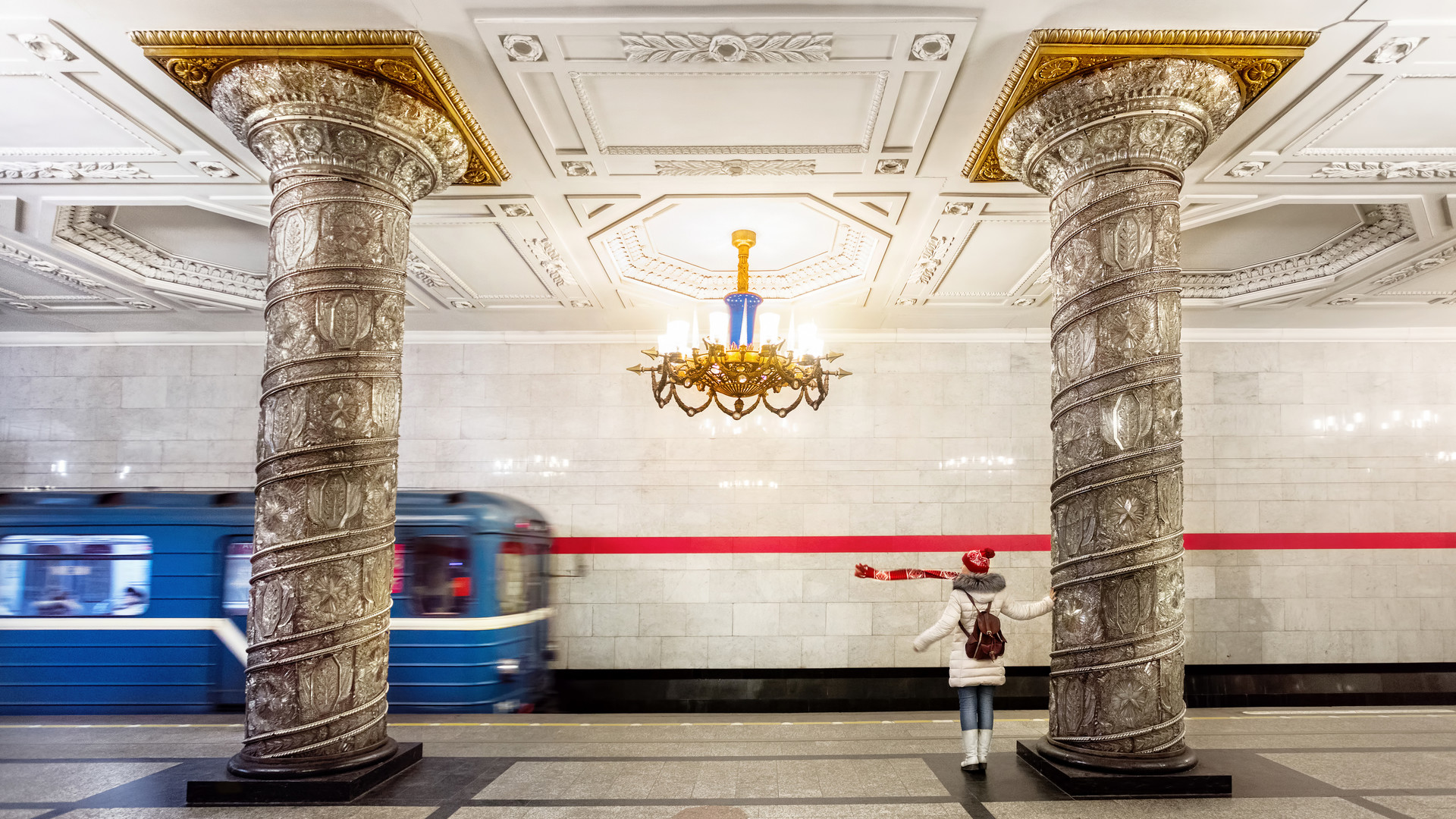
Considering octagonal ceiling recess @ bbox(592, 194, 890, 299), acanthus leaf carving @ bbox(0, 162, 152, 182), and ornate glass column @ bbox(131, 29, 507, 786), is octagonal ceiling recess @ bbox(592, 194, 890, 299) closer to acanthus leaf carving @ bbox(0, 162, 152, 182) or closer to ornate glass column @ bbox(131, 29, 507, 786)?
ornate glass column @ bbox(131, 29, 507, 786)

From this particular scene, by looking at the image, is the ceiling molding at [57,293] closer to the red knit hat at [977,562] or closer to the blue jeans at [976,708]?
the red knit hat at [977,562]

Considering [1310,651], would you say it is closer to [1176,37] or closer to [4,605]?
[1176,37]

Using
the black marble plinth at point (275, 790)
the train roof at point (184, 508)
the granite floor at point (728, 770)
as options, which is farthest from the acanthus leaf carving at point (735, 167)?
the black marble plinth at point (275, 790)

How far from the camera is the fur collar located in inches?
191

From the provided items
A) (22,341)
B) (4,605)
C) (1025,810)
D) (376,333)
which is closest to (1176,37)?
(1025,810)

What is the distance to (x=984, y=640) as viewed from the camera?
4766 mm

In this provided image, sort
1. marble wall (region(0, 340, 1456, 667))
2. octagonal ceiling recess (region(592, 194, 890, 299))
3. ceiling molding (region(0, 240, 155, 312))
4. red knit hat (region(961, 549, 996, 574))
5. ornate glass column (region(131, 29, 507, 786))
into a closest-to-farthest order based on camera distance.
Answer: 1. ornate glass column (region(131, 29, 507, 786))
2. red knit hat (region(961, 549, 996, 574))
3. octagonal ceiling recess (region(592, 194, 890, 299))
4. ceiling molding (region(0, 240, 155, 312))
5. marble wall (region(0, 340, 1456, 667))

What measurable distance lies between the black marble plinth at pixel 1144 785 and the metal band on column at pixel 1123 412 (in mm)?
49

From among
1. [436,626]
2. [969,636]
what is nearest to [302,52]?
[436,626]

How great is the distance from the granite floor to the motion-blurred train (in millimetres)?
320

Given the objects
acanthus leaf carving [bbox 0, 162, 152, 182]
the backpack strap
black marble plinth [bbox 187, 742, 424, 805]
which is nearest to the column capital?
the backpack strap

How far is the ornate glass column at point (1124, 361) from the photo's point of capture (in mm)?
4242

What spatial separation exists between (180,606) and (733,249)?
5.67 m

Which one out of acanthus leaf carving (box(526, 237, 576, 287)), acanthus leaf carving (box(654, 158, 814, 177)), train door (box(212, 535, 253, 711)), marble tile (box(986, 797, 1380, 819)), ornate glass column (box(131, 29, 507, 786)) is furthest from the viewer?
acanthus leaf carving (box(526, 237, 576, 287))
